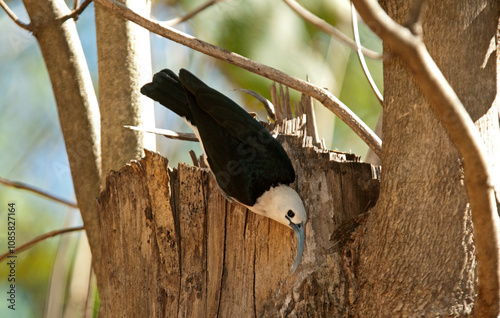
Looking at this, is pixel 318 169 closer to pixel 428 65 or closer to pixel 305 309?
pixel 305 309

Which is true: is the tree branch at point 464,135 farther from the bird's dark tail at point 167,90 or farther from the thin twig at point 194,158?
the bird's dark tail at point 167,90

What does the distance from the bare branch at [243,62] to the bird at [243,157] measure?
29 centimetres

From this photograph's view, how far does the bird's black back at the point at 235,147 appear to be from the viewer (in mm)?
2410

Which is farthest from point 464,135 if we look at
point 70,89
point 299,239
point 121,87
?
point 70,89

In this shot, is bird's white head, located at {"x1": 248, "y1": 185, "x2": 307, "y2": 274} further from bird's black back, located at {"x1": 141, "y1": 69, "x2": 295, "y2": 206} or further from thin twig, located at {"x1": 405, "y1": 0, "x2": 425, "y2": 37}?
thin twig, located at {"x1": 405, "y1": 0, "x2": 425, "y2": 37}

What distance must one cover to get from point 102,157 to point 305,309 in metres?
1.51

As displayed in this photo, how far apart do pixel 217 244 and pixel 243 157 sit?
18.6 inches

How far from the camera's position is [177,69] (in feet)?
19.4

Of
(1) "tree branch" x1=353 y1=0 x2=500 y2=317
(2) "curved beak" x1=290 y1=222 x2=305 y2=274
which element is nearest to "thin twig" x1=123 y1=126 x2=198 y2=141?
(2) "curved beak" x1=290 y1=222 x2=305 y2=274

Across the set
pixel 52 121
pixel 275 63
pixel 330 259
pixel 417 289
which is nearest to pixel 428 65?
pixel 417 289

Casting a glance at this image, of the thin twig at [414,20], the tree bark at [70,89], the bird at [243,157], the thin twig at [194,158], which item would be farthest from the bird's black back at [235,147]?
the thin twig at [414,20]

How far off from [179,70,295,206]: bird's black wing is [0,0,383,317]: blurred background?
2.62 m

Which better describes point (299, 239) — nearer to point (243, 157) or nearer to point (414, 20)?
point (243, 157)

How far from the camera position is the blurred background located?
231 inches
